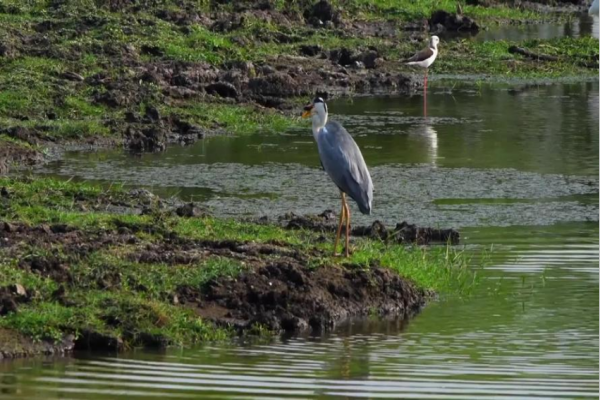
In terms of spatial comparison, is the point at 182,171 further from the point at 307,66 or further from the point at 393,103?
the point at 307,66

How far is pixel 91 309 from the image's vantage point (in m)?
9.11

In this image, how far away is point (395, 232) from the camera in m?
12.3

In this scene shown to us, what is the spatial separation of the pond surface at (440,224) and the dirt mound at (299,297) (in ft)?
0.59

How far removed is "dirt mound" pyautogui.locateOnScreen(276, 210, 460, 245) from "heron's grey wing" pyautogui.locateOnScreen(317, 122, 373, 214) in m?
1.28

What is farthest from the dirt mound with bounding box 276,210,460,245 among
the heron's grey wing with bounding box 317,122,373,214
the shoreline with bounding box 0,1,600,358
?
the heron's grey wing with bounding box 317,122,373,214

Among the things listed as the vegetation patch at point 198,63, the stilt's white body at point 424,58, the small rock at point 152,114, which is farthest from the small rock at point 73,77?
the stilt's white body at point 424,58

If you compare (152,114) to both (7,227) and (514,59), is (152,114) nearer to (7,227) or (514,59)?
(7,227)

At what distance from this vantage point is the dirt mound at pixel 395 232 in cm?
1235

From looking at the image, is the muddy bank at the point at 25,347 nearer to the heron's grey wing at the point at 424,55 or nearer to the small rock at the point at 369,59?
the heron's grey wing at the point at 424,55

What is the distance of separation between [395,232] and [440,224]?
1140 millimetres

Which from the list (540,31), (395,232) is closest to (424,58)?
(540,31)

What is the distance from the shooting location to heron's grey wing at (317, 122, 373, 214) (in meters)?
11.0

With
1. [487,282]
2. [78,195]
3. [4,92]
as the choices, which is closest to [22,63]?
[4,92]

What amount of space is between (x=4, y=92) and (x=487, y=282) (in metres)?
9.54
